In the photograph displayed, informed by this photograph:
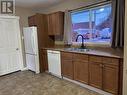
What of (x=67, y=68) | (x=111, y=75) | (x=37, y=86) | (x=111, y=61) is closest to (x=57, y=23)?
(x=67, y=68)

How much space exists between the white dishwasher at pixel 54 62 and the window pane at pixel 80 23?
84 cm

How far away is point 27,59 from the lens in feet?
15.7

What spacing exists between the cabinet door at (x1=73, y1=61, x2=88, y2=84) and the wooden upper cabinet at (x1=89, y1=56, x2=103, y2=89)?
0.15 meters

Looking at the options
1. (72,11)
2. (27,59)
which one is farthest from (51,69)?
(72,11)

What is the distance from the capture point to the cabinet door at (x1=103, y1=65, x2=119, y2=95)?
2.52 metres

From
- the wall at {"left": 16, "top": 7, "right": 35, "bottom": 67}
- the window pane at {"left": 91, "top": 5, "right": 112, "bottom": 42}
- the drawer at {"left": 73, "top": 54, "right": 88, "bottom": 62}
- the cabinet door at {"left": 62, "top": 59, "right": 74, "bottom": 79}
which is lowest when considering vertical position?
the cabinet door at {"left": 62, "top": 59, "right": 74, "bottom": 79}

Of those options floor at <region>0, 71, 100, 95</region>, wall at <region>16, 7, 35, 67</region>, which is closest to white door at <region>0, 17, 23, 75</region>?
wall at <region>16, 7, 35, 67</region>

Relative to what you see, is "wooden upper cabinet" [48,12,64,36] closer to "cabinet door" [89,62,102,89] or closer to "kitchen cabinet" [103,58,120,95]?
"cabinet door" [89,62,102,89]

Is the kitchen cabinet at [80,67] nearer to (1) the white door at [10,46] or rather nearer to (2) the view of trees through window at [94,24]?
(2) the view of trees through window at [94,24]

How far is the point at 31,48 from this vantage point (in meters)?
4.41

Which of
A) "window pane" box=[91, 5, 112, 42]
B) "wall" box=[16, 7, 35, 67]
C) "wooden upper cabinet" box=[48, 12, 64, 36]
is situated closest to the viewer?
"window pane" box=[91, 5, 112, 42]

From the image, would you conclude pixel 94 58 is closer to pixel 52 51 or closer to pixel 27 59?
pixel 52 51

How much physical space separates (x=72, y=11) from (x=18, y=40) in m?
2.24

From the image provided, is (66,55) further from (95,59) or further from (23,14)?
(23,14)
